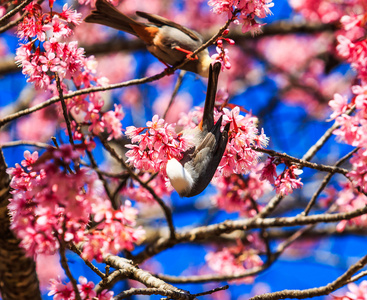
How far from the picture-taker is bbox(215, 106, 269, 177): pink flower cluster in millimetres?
2199

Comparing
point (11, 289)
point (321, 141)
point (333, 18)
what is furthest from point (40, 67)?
point (333, 18)

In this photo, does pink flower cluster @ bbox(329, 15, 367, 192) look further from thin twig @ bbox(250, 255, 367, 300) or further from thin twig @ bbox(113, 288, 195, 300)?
thin twig @ bbox(113, 288, 195, 300)

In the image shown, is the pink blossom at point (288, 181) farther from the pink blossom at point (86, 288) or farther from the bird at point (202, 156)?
the pink blossom at point (86, 288)

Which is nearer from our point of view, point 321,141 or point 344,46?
point 344,46

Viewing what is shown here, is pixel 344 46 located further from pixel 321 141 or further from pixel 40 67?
pixel 40 67

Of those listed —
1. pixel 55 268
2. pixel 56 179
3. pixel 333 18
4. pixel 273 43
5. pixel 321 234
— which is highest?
pixel 273 43

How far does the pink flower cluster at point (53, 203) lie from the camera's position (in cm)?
149

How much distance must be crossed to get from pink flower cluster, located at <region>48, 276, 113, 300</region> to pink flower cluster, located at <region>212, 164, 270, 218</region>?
1.58m

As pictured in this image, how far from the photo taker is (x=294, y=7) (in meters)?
5.93

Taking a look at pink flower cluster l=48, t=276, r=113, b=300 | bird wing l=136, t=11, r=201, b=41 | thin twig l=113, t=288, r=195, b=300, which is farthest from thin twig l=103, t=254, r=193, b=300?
bird wing l=136, t=11, r=201, b=41

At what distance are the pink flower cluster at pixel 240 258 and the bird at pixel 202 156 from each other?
1930 mm

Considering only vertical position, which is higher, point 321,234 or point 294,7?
point 294,7

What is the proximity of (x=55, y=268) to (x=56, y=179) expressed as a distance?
672cm

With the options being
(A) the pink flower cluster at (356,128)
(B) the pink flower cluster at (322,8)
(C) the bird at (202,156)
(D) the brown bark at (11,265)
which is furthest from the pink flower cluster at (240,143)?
(B) the pink flower cluster at (322,8)
